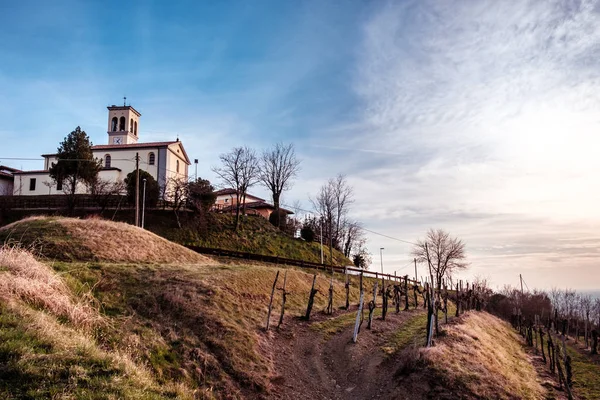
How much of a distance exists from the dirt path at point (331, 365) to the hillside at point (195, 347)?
0.16 feet

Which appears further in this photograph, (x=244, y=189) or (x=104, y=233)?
(x=244, y=189)

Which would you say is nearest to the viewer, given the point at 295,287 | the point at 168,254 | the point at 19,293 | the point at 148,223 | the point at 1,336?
the point at 1,336

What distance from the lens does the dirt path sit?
14117 mm

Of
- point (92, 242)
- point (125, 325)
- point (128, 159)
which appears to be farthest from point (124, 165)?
point (125, 325)

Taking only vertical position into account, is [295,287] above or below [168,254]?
below

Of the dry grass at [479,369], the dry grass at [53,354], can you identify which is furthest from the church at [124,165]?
the dry grass at [479,369]

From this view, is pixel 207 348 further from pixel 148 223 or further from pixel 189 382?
pixel 148 223

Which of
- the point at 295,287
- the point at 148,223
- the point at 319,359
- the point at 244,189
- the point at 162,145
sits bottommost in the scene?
the point at 319,359

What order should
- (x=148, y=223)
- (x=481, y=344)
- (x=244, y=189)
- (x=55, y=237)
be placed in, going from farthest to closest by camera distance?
(x=244, y=189)
(x=148, y=223)
(x=55, y=237)
(x=481, y=344)

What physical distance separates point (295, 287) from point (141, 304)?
12266 mm

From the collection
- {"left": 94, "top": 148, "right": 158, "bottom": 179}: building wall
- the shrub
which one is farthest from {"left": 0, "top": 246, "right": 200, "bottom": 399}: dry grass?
{"left": 94, "top": 148, "right": 158, "bottom": 179}: building wall

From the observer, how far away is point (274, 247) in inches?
1927

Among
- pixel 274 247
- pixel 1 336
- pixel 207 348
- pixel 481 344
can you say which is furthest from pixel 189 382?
pixel 274 247

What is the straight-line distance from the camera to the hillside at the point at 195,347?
857cm
